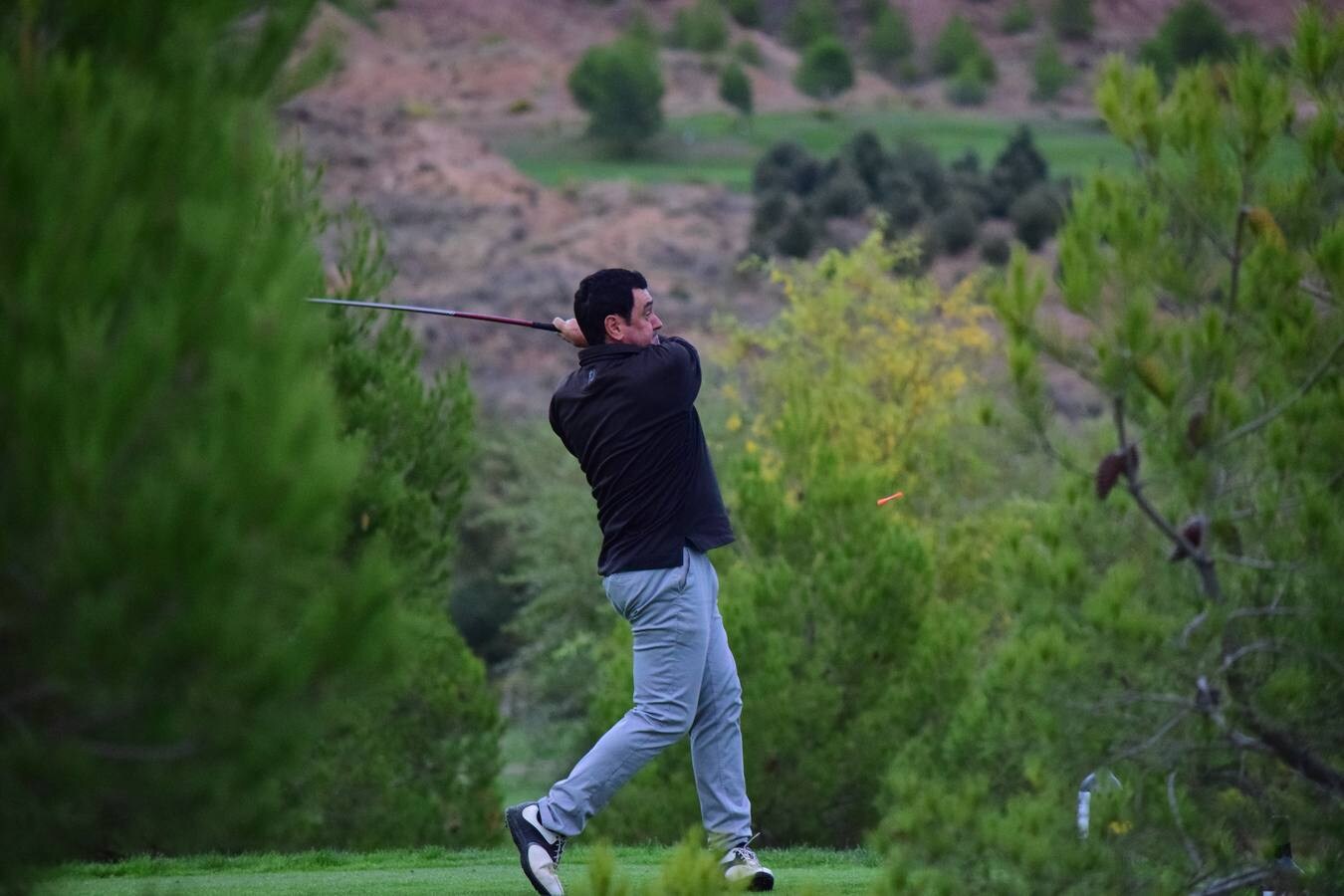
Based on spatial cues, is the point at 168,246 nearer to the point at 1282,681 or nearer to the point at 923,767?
the point at 1282,681

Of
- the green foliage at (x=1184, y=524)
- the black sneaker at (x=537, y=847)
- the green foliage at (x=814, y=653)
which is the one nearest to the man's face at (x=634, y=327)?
the black sneaker at (x=537, y=847)

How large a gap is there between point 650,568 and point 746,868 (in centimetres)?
106

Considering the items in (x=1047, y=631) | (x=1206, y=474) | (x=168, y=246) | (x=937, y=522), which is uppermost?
(x=168, y=246)

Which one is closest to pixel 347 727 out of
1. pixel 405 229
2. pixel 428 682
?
pixel 428 682

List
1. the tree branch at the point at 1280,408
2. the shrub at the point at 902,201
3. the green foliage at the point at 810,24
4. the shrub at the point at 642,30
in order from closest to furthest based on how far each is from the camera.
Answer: the tree branch at the point at 1280,408
the shrub at the point at 902,201
the shrub at the point at 642,30
the green foliage at the point at 810,24

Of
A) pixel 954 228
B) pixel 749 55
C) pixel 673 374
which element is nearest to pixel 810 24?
pixel 749 55

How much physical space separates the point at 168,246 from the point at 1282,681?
2.84m

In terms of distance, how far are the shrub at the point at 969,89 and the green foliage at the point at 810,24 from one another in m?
14.3

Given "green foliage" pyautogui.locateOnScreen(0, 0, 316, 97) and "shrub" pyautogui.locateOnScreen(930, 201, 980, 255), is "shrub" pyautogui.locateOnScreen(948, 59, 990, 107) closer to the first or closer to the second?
"shrub" pyautogui.locateOnScreen(930, 201, 980, 255)

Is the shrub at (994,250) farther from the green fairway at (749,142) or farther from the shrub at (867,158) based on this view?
the green fairway at (749,142)

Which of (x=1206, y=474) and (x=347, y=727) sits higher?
(x=1206, y=474)

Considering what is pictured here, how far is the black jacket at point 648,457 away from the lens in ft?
19.5

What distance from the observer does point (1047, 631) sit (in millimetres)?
4207

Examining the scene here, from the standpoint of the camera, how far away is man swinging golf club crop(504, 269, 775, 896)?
19.0ft
